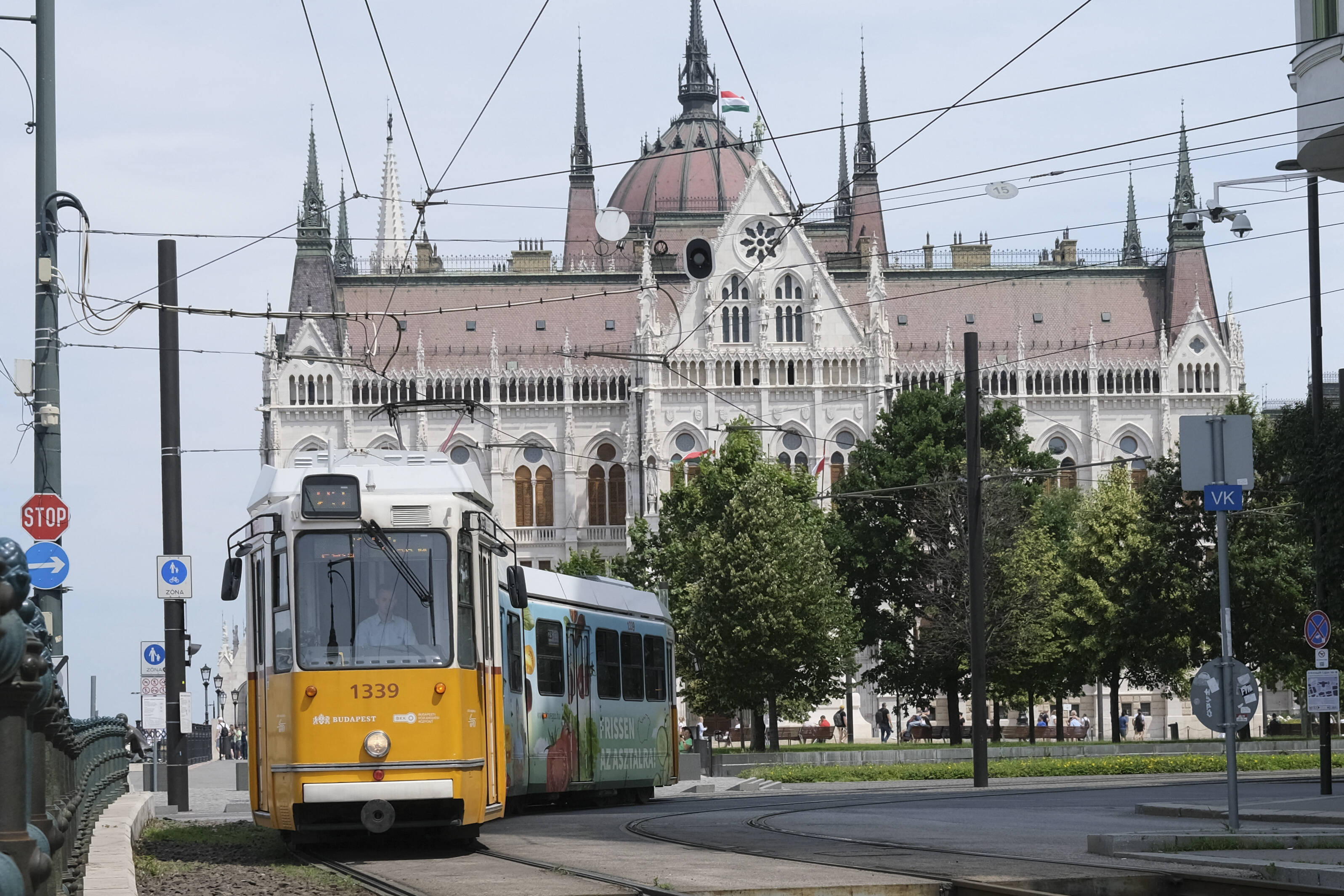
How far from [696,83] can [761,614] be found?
2940 inches

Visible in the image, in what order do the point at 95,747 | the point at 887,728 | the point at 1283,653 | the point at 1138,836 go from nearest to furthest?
the point at 1138,836
the point at 95,747
the point at 1283,653
the point at 887,728

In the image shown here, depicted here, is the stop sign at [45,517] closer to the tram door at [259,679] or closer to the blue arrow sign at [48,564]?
the blue arrow sign at [48,564]

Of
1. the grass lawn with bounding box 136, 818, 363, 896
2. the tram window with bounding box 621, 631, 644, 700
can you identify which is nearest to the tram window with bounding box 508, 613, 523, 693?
the grass lawn with bounding box 136, 818, 363, 896

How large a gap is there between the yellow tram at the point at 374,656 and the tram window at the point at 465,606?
15 mm

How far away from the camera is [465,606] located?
14.8 m

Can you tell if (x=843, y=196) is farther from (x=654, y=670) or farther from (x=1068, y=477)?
(x=654, y=670)

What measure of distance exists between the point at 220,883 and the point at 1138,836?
6717mm

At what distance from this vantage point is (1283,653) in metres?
49.3

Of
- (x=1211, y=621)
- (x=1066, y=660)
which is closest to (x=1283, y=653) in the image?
(x=1211, y=621)

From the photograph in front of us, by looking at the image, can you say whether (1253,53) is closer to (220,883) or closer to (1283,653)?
(220,883)

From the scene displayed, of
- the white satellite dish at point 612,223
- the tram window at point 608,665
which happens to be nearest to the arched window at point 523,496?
the white satellite dish at point 612,223

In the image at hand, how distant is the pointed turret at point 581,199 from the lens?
106062 mm

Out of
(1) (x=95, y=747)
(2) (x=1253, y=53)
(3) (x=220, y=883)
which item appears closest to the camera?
(3) (x=220, y=883)

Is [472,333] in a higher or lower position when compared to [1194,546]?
higher
